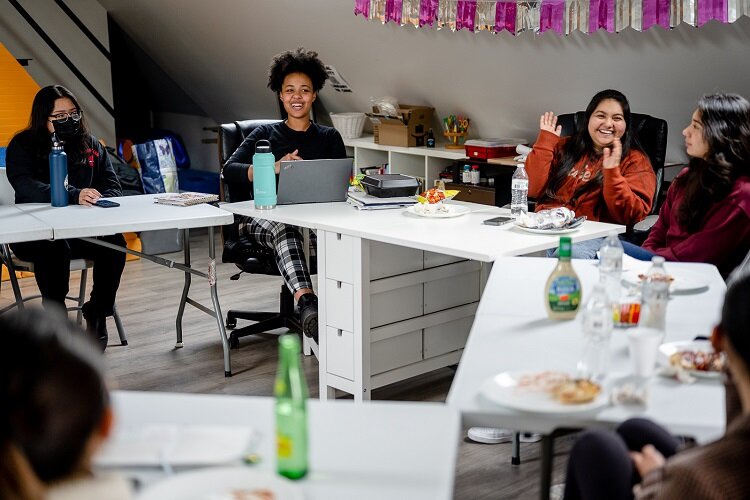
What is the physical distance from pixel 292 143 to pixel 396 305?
1085 mm

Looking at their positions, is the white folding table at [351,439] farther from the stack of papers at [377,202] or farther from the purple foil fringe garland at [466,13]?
the purple foil fringe garland at [466,13]

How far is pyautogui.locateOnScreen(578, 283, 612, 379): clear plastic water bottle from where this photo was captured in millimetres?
1901

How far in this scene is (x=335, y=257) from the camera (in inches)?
134

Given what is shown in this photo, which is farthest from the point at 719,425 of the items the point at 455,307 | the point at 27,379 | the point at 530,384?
the point at 455,307

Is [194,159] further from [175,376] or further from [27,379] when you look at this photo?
[27,379]

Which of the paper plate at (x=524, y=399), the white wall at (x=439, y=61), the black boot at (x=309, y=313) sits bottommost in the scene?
the black boot at (x=309, y=313)

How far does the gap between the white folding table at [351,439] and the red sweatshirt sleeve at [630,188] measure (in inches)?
83.8

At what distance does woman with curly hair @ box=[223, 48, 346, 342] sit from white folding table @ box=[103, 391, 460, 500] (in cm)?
215

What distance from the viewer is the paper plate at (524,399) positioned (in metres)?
1.67

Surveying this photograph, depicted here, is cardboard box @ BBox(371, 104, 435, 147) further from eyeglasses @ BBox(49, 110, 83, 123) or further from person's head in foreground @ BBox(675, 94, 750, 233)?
person's head in foreground @ BBox(675, 94, 750, 233)

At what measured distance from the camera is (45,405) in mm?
1093

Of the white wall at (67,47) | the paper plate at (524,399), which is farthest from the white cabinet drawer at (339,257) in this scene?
the white wall at (67,47)

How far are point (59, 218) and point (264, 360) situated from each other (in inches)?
41.4

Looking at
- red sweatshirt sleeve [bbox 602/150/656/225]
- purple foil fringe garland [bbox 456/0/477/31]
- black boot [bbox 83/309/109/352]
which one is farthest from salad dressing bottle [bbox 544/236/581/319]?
purple foil fringe garland [bbox 456/0/477/31]
